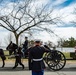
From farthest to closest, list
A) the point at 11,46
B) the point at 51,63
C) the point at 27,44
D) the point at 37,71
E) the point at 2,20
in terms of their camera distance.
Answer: the point at 2,20 < the point at 27,44 < the point at 11,46 < the point at 51,63 < the point at 37,71

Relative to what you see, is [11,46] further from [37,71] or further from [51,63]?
[37,71]

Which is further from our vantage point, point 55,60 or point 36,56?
point 55,60

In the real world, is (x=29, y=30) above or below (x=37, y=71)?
above

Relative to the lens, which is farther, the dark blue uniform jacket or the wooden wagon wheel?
the wooden wagon wheel

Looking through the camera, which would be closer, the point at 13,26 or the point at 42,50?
the point at 42,50

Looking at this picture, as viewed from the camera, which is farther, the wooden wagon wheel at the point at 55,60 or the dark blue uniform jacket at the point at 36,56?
the wooden wagon wheel at the point at 55,60

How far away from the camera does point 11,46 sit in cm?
1783

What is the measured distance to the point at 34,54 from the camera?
29.6ft

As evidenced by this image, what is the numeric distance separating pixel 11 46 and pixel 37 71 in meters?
9.13

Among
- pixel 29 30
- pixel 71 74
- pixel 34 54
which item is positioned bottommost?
→ pixel 71 74

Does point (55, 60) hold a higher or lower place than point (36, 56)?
lower

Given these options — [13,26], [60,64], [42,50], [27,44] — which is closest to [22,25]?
[13,26]

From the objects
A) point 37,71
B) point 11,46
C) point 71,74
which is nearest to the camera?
point 37,71

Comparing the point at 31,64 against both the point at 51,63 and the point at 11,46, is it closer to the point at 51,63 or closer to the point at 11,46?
the point at 51,63
